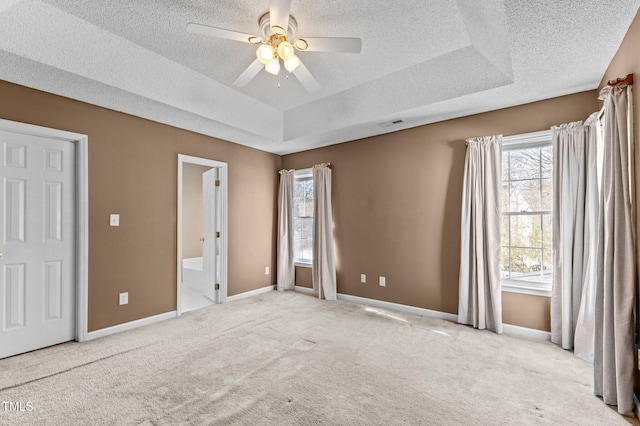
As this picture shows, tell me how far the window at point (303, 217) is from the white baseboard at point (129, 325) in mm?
2287

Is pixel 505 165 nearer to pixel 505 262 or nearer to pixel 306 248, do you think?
pixel 505 262

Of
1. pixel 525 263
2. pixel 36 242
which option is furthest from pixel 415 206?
pixel 36 242

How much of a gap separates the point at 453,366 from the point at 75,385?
3090 mm

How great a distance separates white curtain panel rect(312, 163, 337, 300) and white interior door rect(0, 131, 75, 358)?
3137 mm

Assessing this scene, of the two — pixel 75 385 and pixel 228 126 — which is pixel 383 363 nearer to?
pixel 75 385

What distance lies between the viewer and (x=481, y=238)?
3369 millimetres

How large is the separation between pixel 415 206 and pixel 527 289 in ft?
5.17

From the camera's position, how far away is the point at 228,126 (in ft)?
12.8

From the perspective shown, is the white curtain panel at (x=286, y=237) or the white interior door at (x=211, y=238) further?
the white curtain panel at (x=286, y=237)

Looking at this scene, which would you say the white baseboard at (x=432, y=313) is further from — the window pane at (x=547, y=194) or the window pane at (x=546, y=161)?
the window pane at (x=546, y=161)

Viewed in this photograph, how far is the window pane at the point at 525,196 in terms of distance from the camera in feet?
10.7

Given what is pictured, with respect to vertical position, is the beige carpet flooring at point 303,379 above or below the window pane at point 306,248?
below

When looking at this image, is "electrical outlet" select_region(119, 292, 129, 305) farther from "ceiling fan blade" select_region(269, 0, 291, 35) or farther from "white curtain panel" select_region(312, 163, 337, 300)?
"ceiling fan blade" select_region(269, 0, 291, 35)

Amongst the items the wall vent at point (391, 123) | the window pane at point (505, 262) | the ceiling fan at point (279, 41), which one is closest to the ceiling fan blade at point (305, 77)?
the ceiling fan at point (279, 41)
